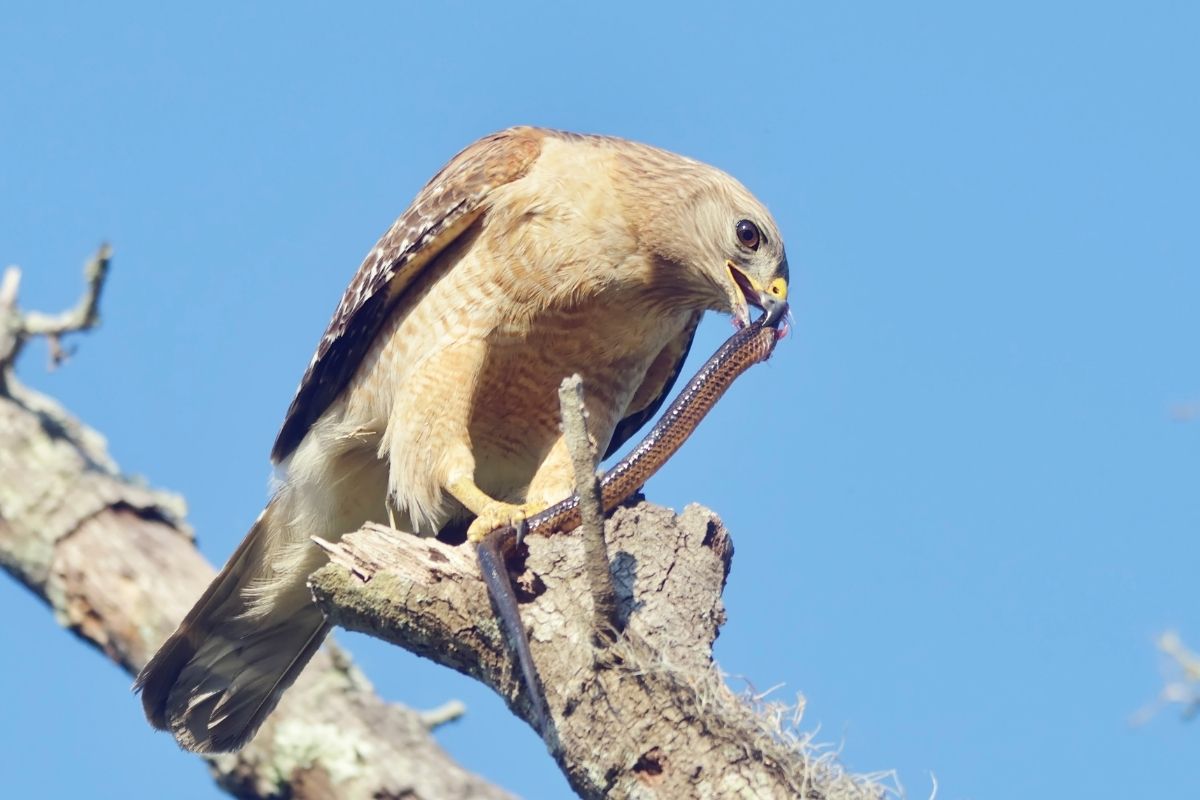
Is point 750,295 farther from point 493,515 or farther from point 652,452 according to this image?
point 493,515

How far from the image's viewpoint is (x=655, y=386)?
716 cm

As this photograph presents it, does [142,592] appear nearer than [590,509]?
No

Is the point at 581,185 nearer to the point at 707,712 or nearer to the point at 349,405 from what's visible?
the point at 349,405

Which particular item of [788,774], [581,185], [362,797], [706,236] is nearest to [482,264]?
[581,185]

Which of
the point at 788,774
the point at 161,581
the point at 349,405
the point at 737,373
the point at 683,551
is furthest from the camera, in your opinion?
the point at 161,581

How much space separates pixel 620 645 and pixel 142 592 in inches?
136

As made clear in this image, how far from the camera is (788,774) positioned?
13.5 ft

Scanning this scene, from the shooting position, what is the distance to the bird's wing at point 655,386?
700 centimetres

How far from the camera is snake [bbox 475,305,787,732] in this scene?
4488mm

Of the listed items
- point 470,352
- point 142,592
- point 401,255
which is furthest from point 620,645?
point 142,592

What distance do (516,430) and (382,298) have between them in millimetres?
793

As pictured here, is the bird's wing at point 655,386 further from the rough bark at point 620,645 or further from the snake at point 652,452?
the rough bark at point 620,645

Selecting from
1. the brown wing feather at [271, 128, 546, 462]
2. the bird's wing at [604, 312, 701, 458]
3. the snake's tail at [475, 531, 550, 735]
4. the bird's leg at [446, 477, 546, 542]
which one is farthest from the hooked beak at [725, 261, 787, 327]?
the snake's tail at [475, 531, 550, 735]

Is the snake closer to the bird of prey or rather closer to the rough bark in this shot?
the rough bark
